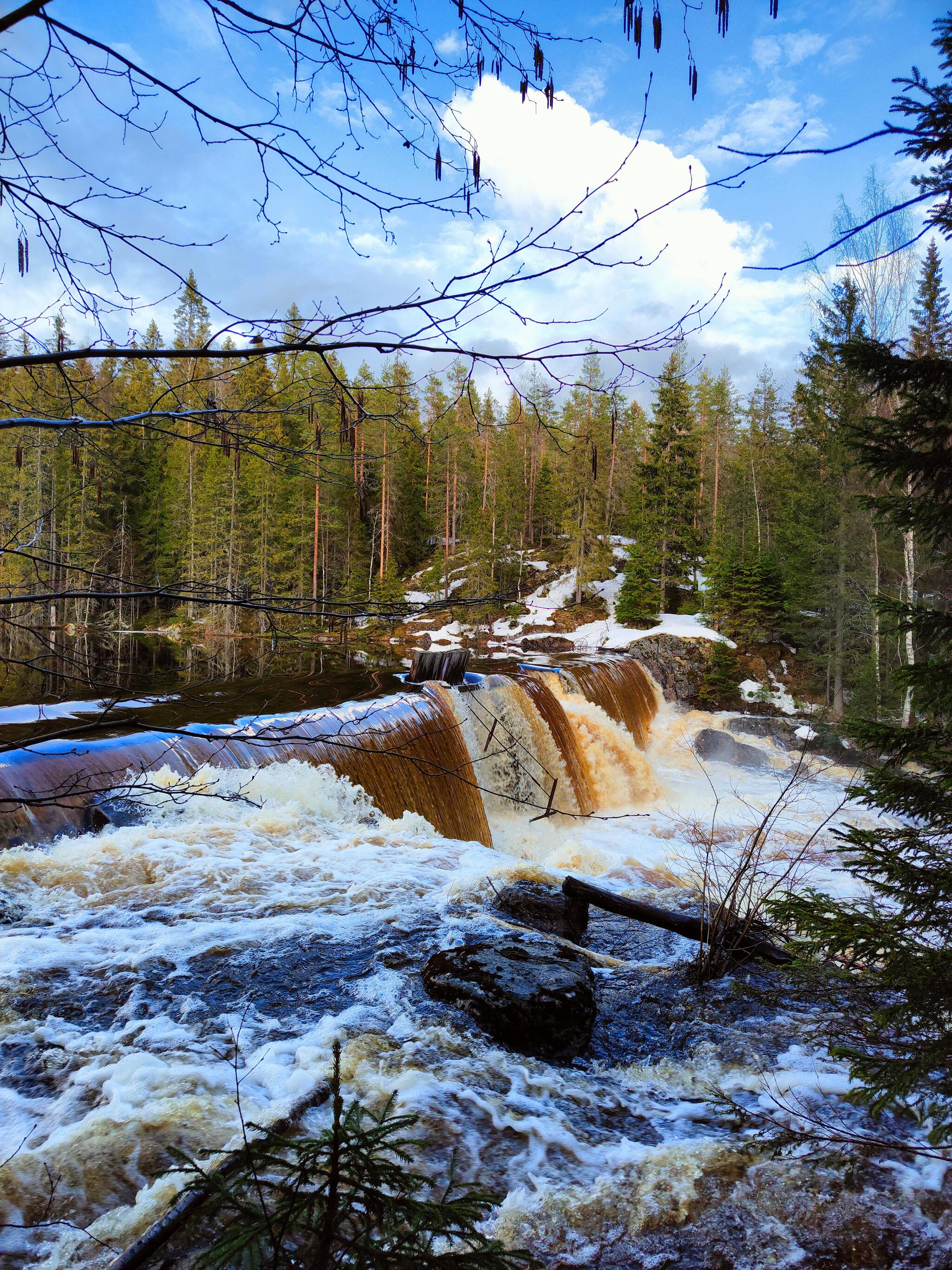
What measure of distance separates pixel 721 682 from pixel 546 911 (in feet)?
57.6

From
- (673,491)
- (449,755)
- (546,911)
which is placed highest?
(673,491)

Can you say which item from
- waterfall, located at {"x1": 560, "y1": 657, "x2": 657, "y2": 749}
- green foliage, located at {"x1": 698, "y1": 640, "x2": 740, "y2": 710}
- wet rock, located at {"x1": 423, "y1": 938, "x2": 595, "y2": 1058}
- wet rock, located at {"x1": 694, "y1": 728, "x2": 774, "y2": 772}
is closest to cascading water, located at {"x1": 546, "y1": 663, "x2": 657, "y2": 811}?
waterfall, located at {"x1": 560, "y1": 657, "x2": 657, "y2": 749}

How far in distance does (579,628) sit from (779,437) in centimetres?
2368

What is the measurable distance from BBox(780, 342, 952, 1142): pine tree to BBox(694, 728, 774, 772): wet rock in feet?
43.1

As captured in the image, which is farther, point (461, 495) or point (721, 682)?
point (461, 495)

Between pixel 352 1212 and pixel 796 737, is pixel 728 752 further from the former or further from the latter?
pixel 352 1212

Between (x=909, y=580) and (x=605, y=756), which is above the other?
(x=909, y=580)

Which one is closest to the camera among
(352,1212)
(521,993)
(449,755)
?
(352,1212)

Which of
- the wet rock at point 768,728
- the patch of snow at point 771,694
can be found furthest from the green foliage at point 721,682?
the wet rock at point 768,728

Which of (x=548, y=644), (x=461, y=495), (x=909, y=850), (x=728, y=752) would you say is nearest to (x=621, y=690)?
(x=728, y=752)

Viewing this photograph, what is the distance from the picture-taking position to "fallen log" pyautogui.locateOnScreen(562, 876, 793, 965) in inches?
197

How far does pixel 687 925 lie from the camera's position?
5453 millimetres

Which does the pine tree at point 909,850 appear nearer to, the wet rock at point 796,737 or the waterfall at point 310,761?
the waterfall at point 310,761

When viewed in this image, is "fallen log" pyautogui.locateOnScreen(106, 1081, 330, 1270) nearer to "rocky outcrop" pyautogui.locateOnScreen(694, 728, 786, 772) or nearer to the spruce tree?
"rocky outcrop" pyautogui.locateOnScreen(694, 728, 786, 772)
